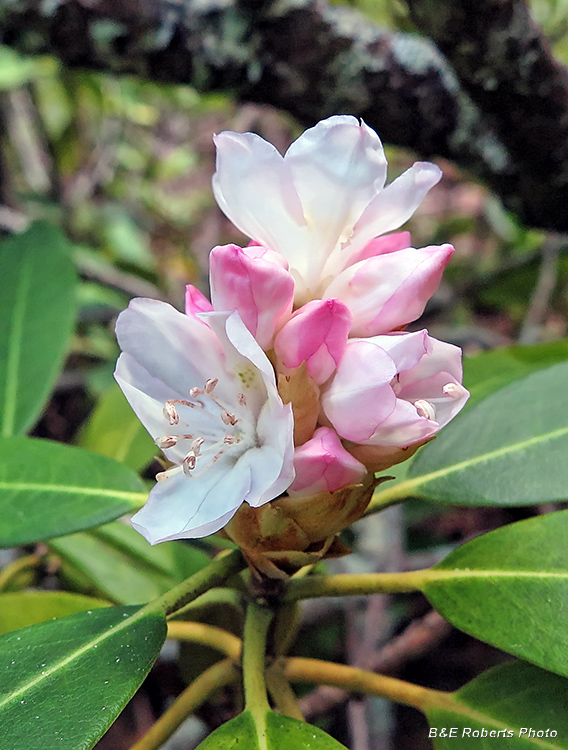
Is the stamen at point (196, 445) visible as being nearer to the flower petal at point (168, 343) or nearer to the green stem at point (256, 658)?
the flower petal at point (168, 343)

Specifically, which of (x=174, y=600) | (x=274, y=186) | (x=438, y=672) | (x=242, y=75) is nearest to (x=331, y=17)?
(x=242, y=75)

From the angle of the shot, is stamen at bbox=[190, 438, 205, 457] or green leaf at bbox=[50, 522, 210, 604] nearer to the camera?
stamen at bbox=[190, 438, 205, 457]

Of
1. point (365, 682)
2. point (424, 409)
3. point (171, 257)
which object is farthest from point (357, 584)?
point (171, 257)

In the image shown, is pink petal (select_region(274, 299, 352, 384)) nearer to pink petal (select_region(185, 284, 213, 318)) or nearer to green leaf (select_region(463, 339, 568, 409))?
pink petal (select_region(185, 284, 213, 318))

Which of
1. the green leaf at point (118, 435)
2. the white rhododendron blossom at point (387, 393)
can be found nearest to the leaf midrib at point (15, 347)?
the green leaf at point (118, 435)

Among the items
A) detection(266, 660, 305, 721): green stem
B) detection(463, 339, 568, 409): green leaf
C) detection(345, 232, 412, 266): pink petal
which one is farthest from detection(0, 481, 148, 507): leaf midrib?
detection(463, 339, 568, 409): green leaf

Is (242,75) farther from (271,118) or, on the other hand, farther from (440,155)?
(271,118)
